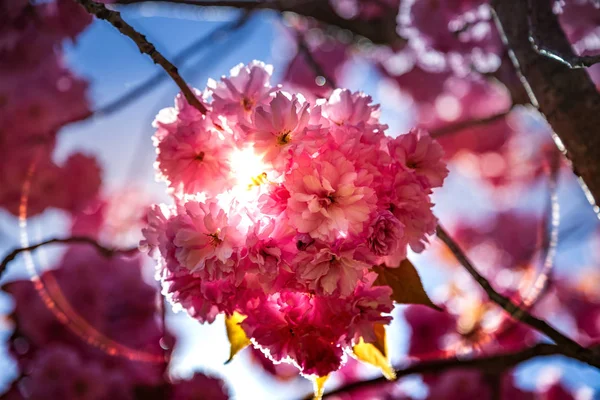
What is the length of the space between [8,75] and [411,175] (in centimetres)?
171

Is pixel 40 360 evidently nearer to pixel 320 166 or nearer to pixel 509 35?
pixel 320 166

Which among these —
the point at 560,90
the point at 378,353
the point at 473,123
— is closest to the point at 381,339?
the point at 378,353

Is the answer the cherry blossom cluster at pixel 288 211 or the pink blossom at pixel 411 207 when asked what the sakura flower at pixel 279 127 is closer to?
the cherry blossom cluster at pixel 288 211

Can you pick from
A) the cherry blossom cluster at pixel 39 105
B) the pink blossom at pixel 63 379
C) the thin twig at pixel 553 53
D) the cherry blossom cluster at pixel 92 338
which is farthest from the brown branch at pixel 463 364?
the cherry blossom cluster at pixel 39 105

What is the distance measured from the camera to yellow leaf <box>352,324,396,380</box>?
828 mm

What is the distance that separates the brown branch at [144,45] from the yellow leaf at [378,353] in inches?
15.6

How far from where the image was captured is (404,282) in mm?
806

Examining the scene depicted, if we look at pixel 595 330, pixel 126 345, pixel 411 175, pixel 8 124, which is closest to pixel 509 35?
pixel 411 175

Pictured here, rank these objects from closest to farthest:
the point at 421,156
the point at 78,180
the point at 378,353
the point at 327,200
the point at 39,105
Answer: the point at 327,200 → the point at 421,156 → the point at 378,353 → the point at 39,105 → the point at 78,180

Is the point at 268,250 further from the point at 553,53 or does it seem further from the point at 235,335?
the point at 553,53

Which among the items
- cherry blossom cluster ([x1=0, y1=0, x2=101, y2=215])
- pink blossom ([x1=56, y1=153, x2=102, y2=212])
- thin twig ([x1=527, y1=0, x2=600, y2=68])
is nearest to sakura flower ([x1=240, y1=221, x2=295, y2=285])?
thin twig ([x1=527, y1=0, x2=600, y2=68])

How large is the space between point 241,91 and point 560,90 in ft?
1.62

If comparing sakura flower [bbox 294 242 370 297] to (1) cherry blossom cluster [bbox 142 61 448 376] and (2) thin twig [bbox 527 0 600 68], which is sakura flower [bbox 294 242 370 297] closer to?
(1) cherry blossom cluster [bbox 142 61 448 376]

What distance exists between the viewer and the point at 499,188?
13.3ft
